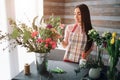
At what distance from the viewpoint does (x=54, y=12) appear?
259cm

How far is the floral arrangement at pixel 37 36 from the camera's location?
1.50 meters

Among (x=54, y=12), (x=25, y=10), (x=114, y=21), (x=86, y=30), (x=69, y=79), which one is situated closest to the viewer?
(x=69, y=79)

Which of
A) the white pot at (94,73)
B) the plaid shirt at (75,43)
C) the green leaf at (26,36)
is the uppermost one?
the green leaf at (26,36)

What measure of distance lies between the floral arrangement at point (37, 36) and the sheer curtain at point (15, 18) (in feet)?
1.92

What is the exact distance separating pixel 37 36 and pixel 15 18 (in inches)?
34.3

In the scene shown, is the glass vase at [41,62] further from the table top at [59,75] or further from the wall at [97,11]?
the wall at [97,11]

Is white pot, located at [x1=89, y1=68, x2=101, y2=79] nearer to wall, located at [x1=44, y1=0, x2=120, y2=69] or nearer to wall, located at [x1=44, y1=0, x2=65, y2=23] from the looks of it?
wall, located at [x1=44, y1=0, x2=120, y2=69]

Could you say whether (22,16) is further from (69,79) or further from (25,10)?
(69,79)

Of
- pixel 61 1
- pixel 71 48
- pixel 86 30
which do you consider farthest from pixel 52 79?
pixel 61 1

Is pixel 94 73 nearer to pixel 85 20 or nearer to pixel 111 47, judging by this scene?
pixel 111 47

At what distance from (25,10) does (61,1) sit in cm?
59

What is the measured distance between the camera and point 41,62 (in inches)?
63.8

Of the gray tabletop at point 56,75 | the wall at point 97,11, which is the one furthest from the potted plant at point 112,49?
the wall at point 97,11

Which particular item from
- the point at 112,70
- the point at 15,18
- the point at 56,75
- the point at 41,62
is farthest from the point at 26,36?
the point at 15,18
